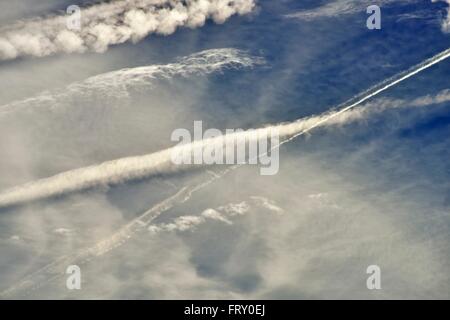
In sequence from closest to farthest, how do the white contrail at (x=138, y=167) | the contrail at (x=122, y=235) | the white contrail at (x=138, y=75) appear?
the contrail at (x=122, y=235), the white contrail at (x=138, y=167), the white contrail at (x=138, y=75)

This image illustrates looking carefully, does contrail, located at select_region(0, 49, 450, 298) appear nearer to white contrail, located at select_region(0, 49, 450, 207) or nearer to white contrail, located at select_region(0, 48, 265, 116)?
white contrail, located at select_region(0, 49, 450, 207)

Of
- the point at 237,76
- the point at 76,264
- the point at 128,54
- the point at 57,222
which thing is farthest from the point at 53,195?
the point at 237,76

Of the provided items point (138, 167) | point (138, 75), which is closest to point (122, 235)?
point (138, 167)

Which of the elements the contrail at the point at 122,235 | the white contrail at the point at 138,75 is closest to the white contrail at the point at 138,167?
the contrail at the point at 122,235

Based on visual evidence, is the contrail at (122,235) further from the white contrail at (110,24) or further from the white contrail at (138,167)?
the white contrail at (110,24)

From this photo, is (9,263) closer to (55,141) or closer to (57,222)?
(57,222)

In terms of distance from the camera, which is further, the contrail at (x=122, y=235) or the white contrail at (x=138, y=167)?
the white contrail at (x=138, y=167)

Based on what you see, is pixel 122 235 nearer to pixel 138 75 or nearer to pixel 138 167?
pixel 138 167

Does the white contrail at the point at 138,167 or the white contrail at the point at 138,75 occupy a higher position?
the white contrail at the point at 138,75
